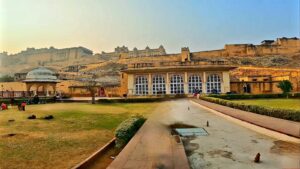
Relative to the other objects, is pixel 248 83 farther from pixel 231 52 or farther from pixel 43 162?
pixel 43 162

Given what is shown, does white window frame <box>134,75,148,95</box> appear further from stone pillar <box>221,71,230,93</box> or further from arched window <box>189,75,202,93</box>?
stone pillar <box>221,71,230,93</box>

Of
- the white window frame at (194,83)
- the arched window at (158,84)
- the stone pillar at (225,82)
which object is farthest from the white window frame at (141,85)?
the stone pillar at (225,82)

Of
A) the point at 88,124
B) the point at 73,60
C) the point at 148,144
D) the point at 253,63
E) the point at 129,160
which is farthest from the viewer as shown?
the point at 73,60

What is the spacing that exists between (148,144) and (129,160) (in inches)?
60.2

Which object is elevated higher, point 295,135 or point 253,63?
point 253,63

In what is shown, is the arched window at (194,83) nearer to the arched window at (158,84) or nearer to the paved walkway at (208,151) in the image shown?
the arched window at (158,84)

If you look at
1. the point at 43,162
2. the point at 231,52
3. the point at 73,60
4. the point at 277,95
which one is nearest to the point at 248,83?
the point at 277,95

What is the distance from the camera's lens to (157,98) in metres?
28.4

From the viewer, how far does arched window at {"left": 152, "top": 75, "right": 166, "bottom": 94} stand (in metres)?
34.5

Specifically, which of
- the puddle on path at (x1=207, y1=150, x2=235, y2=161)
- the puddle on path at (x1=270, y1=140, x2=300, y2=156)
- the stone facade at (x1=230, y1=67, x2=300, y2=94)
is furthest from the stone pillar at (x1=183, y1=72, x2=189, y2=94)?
the puddle on path at (x1=207, y1=150, x2=235, y2=161)

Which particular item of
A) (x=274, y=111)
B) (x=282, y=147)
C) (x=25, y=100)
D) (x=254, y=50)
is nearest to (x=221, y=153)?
(x=282, y=147)

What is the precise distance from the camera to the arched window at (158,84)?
34541 millimetres

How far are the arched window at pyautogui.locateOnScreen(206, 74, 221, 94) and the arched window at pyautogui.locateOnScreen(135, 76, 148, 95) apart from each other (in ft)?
23.1

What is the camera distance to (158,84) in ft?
114
